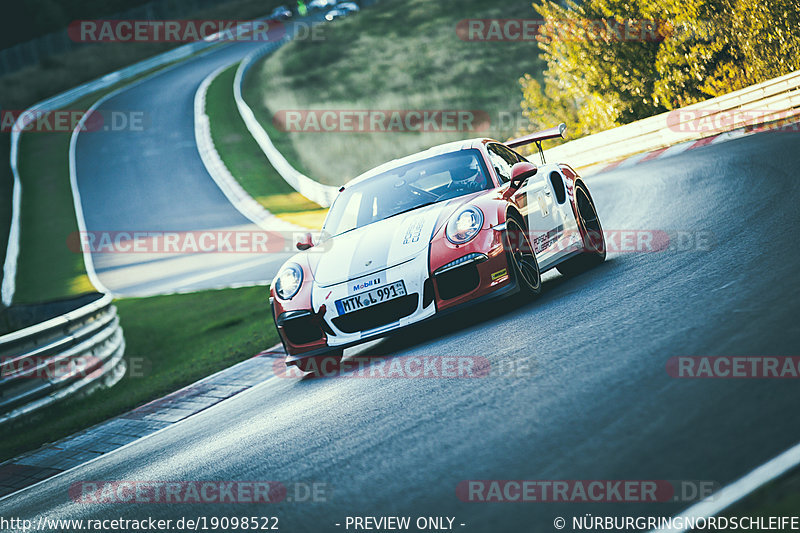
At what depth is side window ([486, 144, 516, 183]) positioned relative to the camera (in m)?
7.59

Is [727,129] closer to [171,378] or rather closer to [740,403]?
[171,378]

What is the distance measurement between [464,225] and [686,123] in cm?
1124

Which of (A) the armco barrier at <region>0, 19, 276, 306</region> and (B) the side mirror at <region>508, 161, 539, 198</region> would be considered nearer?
(B) the side mirror at <region>508, 161, 539, 198</region>

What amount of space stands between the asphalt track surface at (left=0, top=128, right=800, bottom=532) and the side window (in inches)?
43.5

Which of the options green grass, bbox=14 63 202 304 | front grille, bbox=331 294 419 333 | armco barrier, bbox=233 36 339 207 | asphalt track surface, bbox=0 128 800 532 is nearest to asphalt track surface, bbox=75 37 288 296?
green grass, bbox=14 63 202 304

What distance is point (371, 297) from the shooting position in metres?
6.44

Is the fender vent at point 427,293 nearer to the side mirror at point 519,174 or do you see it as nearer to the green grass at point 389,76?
the side mirror at point 519,174

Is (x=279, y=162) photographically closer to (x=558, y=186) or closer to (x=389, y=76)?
(x=389, y=76)

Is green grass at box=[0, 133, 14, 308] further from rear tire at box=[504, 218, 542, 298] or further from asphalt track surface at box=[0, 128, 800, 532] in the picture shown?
rear tire at box=[504, 218, 542, 298]

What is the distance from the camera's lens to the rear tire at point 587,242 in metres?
8.03

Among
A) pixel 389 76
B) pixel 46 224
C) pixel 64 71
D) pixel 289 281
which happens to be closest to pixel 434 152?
pixel 289 281

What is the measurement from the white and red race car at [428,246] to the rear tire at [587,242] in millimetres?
13

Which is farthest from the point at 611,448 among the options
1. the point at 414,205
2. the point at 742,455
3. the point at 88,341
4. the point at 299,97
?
the point at 299,97

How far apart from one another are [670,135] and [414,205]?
35.5 ft
